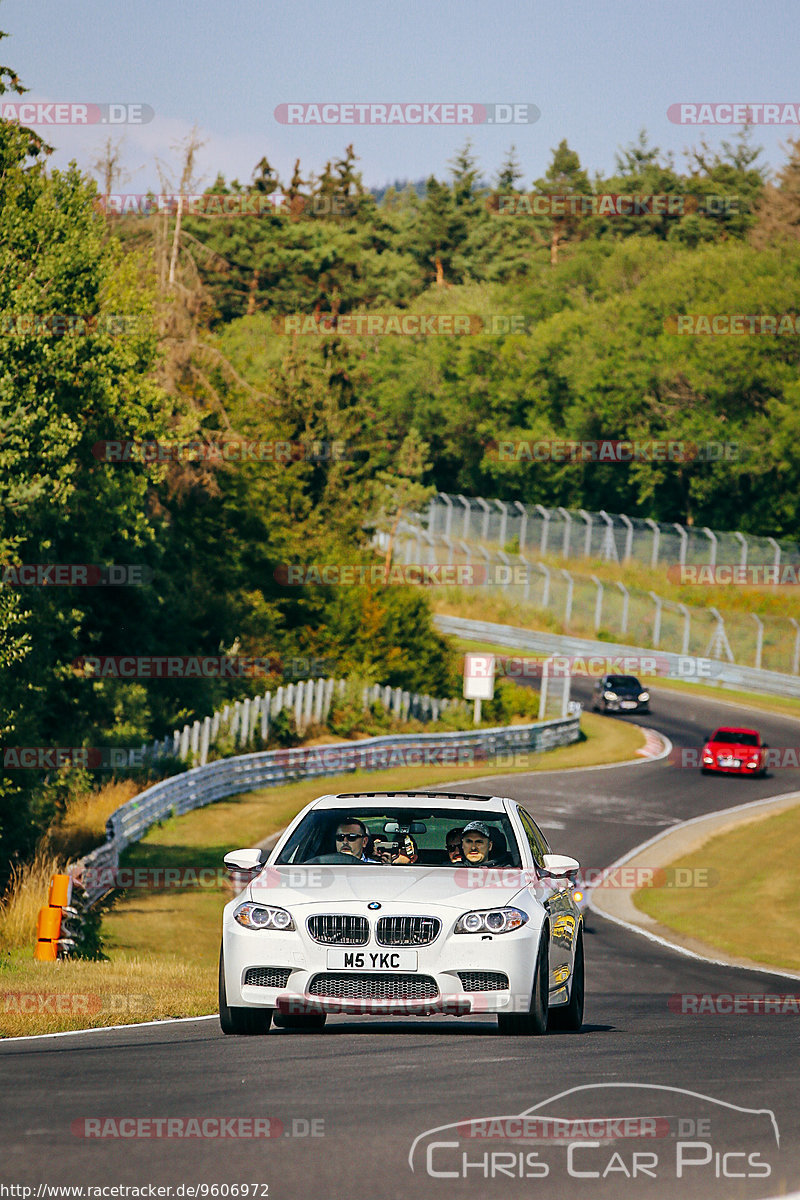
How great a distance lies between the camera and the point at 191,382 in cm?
4950

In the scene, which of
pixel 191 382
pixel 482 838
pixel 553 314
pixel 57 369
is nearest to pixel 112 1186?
pixel 482 838

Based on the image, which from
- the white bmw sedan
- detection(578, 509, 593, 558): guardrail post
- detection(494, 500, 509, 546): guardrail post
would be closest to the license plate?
the white bmw sedan

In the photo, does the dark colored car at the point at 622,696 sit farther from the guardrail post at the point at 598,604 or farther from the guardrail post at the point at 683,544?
the guardrail post at the point at 683,544

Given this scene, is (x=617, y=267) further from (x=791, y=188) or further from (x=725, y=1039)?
(x=725, y=1039)

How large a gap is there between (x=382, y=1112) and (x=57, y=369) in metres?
26.2

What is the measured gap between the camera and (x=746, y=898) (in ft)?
96.4

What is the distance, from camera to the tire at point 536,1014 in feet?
32.0

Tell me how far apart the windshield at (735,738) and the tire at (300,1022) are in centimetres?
3462

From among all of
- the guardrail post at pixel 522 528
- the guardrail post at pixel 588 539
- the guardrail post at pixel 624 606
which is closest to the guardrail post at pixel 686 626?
the guardrail post at pixel 624 606

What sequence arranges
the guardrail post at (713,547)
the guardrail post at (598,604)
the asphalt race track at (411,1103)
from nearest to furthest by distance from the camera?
the asphalt race track at (411,1103) < the guardrail post at (713,547) < the guardrail post at (598,604)

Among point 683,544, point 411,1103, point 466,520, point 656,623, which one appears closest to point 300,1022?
point 411,1103

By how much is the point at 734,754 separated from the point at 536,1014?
35030 millimetres

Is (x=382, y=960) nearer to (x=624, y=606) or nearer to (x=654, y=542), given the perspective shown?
(x=624, y=606)

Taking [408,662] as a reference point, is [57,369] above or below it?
above
